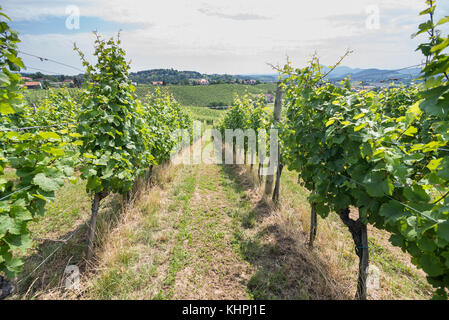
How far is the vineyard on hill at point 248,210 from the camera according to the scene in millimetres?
1764

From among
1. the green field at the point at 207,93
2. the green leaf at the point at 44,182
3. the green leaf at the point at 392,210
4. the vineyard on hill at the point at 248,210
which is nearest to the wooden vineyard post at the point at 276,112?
the vineyard on hill at the point at 248,210

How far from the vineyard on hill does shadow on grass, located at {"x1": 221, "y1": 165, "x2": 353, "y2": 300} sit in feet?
0.08

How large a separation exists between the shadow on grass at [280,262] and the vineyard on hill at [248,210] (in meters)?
0.02

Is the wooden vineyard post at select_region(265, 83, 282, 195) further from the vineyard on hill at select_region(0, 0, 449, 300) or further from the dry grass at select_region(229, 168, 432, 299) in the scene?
the dry grass at select_region(229, 168, 432, 299)

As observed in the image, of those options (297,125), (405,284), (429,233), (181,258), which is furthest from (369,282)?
(181,258)

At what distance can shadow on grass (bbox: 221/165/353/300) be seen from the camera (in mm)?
3305

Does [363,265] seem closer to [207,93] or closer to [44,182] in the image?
[44,182]

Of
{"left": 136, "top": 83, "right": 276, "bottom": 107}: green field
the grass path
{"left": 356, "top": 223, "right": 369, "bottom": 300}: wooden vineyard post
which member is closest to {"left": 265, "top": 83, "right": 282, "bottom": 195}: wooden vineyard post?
the grass path

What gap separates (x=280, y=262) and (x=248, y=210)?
7.18ft

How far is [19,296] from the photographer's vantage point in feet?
9.77

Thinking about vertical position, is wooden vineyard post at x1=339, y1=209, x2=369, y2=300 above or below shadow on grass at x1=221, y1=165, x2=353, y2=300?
above

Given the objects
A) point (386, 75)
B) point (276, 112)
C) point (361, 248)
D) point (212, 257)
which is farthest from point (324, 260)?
point (386, 75)

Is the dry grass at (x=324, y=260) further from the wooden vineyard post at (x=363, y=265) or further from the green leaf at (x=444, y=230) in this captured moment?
the green leaf at (x=444, y=230)

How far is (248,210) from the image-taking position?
6109 millimetres
